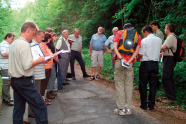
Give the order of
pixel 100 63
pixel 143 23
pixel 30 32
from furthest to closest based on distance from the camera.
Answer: pixel 143 23 < pixel 100 63 < pixel 30 32

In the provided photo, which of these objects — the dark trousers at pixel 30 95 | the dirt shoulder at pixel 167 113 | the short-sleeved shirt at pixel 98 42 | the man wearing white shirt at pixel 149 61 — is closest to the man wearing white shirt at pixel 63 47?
the short-sleeved shirt at pixel 98 42

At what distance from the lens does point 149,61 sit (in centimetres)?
474

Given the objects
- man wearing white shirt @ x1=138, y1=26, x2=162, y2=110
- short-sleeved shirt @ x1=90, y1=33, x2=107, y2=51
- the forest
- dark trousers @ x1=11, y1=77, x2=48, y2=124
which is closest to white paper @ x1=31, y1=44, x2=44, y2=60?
dark trousers @ x1=11, y1=77, x2=48, y2=124

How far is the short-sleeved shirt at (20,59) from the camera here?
109 inches

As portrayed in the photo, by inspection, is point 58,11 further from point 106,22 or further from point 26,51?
point 26,51

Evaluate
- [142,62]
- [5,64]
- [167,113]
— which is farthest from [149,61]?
[5,64]

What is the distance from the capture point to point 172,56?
5.23m

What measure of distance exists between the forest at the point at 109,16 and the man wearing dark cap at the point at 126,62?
1658 mm

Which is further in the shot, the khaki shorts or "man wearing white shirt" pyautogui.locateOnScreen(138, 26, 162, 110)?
the khaki shorts

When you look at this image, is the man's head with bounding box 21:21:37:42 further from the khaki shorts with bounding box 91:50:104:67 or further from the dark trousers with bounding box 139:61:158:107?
the khaki shorts with bounding box 91:50:104:67

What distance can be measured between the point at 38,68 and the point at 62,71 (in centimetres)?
309

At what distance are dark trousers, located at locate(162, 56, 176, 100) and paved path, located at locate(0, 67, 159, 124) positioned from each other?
1.24m

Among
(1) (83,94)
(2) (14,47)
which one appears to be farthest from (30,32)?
(1) (83,94)

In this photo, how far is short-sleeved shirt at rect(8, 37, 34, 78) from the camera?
9.09 ft
